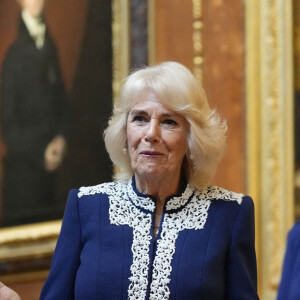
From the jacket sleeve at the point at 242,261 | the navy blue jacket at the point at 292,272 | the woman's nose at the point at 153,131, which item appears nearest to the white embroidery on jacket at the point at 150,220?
the jacket sleeve at the point at 242,261

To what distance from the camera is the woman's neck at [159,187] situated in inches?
159

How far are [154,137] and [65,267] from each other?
2.25 feet

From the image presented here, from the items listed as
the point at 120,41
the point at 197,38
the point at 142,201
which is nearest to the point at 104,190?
the point at 142,201

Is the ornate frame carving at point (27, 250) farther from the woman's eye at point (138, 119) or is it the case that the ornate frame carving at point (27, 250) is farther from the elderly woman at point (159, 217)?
the woman's eye at point (138, 119)

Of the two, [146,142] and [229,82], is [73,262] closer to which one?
[146,142]

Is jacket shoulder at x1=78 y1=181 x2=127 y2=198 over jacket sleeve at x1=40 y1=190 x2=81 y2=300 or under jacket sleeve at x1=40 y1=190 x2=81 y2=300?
over

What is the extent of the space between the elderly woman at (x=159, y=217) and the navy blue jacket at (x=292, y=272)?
2.79ft

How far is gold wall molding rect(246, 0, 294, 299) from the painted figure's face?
1675mm

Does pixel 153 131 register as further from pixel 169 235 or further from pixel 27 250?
pixel 27 250

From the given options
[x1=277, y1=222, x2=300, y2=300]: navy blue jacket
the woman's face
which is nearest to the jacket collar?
the woman's face

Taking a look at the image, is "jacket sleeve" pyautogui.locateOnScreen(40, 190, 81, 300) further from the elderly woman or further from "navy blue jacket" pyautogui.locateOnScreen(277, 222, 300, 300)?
"navy blue jacket" pyautogui.locateOnScreen(277, 222, 300, 300)

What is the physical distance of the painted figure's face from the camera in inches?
276

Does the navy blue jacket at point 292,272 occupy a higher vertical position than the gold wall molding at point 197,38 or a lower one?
lower

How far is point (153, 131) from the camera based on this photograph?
392 cm
